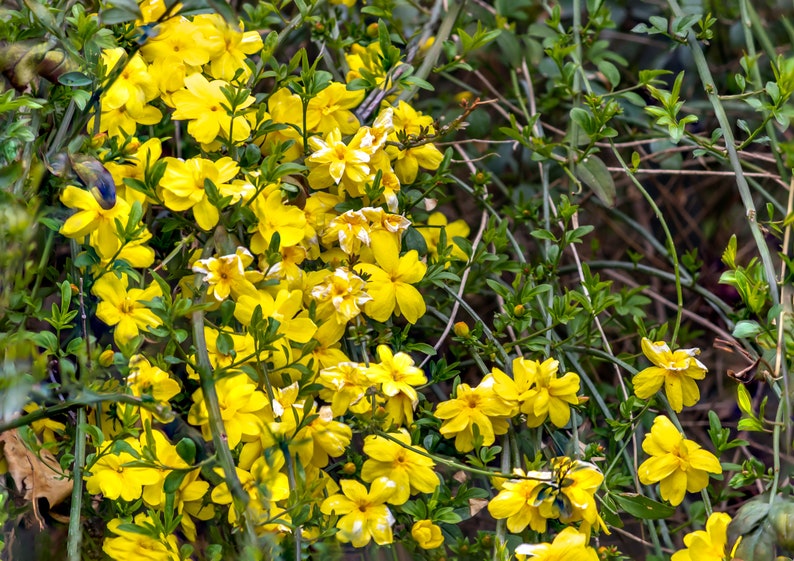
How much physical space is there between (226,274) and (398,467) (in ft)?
0.96

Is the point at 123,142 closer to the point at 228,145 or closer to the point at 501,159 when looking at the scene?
the point at 228,145

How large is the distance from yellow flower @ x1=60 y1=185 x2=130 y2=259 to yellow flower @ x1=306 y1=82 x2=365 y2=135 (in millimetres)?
275

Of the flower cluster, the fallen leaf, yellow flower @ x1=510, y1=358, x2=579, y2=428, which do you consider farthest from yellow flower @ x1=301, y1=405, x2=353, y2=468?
the fallen leaf

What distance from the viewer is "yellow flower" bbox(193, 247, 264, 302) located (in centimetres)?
97

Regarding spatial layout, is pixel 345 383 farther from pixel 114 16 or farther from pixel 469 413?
pixel 114 16

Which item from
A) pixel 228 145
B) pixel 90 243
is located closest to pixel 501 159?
pixel 228 145

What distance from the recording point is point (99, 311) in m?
1.02


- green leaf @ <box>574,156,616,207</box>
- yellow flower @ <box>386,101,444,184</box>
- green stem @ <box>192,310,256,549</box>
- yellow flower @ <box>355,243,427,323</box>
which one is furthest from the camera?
green leaf @ <box>574,156,616,207</box>

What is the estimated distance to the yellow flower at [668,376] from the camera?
1059 mm

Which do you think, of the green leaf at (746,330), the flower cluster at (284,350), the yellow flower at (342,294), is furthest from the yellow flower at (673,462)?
the yellow flower at (342,294)

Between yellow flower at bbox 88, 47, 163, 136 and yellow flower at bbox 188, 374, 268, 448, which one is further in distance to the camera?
yellow flower at bbox 88, 47, 163, 136

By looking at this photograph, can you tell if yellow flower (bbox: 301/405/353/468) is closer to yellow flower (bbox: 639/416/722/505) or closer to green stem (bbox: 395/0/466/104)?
yellow flower (bbox: 639/416/722/505)

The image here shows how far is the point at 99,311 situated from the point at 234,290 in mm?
162

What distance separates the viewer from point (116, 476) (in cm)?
98
